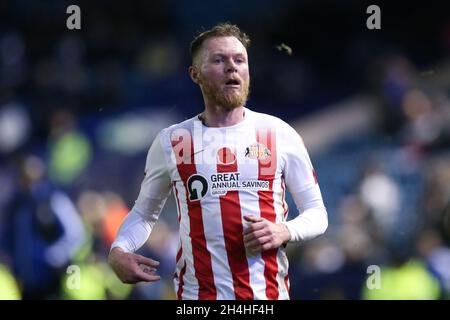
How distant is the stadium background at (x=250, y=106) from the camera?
7.23 metres

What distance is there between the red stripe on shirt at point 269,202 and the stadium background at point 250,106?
370 cm

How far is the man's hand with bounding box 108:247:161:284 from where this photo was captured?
3258 mm

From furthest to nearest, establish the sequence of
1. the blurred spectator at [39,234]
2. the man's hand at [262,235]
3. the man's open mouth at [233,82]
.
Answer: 1. the blurred spectator at [39,234]
2. the man's open mouth at [233,82]
3. the man's hand at [262,235]

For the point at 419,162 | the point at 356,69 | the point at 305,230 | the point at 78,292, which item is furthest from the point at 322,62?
the point at 305,230

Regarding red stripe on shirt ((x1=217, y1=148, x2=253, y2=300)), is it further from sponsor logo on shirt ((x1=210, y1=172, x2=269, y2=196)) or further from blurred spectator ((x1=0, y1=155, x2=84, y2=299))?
blurred spectator ((x1=0, y1=155, x2=84, y2=299))

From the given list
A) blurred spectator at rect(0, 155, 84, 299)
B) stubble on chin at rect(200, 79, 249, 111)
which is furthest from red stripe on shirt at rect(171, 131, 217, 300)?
blurred spectator at rect(0, 155, 84, 299)

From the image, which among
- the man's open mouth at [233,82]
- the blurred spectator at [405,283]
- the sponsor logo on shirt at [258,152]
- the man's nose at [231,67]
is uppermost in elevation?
the man's nose at [231,67]

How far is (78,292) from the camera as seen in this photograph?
7.36 metres

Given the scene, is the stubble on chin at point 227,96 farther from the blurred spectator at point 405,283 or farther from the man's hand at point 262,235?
the blurred spectator at point 405,283

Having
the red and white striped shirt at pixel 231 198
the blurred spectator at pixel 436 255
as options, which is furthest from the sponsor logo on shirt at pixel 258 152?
the blurred spectator at pixel 436 255

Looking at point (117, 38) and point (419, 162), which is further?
point (117, 38)

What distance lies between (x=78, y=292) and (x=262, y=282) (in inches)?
171

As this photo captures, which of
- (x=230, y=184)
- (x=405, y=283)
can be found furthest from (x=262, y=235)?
(x=405, y=283)
